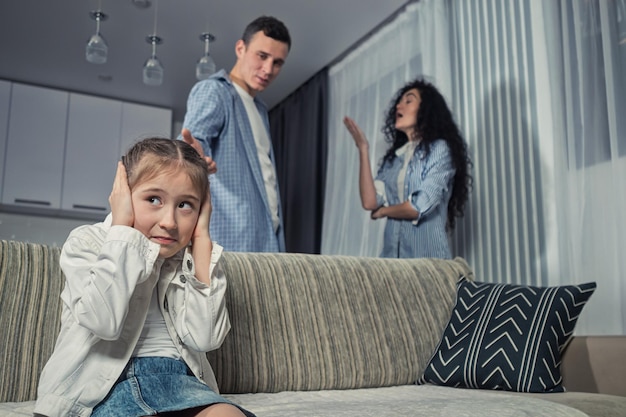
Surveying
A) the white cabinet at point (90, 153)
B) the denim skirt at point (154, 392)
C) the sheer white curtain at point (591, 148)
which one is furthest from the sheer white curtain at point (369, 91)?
the denim skirt at point (154, 392)

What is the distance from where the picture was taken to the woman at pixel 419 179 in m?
2.48

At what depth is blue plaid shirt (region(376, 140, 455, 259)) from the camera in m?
2.46

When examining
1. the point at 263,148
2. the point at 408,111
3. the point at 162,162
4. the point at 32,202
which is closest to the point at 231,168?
the point at 263,148

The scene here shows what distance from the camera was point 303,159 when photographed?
15.9 feet

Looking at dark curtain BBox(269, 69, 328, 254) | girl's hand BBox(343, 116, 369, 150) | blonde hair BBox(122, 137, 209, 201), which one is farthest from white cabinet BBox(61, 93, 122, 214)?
blonde hair BBox(122, 137, 209, 201)

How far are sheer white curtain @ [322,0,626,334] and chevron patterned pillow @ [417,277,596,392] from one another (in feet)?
2.44

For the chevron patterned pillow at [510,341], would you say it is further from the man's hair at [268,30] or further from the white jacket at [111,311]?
the man's hair at [268,30]

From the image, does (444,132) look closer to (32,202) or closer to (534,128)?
(534,128)

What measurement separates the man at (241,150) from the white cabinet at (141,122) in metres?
3.06

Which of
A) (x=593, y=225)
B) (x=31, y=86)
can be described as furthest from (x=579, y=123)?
(x=31, y=86)

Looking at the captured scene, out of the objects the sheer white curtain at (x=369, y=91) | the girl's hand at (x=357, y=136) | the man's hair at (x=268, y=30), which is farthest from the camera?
the sheer white curtain at (x=369, y=91)

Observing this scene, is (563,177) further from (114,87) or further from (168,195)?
(114,87)

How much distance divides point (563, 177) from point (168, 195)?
191 cm

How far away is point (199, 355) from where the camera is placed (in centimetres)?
116
